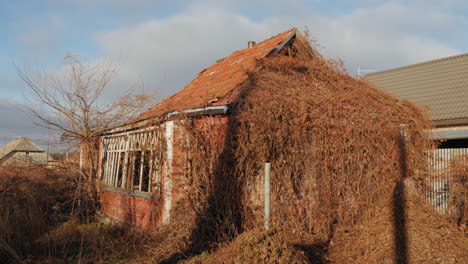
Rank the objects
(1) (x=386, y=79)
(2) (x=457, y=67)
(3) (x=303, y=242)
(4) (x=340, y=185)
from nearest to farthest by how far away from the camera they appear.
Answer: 1. (3) (x=303, y=242)
2. (4) (x=340, y=185)
3. (2) (x=457, y=67)
4. (1) (x=386, y=79)

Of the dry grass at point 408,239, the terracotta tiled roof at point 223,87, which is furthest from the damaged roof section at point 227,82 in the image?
the dry grass at point 408,239

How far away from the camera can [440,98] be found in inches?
561

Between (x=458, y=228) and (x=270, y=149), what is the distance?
135 inches

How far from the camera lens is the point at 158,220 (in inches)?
291

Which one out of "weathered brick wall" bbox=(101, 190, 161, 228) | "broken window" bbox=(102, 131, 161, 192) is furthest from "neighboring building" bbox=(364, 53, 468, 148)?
"weathered brick wall" bbox=(101, 190, 161, 228)

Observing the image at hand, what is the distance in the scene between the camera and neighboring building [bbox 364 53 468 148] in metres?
12.2

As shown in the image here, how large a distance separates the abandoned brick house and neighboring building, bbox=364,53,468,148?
18.2 feet

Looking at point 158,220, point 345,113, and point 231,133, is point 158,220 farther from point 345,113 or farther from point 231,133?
point 345,113

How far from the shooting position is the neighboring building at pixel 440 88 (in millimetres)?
12227

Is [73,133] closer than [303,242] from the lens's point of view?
No

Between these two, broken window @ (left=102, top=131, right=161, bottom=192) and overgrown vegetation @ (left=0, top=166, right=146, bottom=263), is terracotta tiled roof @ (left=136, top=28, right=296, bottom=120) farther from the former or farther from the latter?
overgrown vegetation @ (left=0, top=166, right=146, bottom=263)

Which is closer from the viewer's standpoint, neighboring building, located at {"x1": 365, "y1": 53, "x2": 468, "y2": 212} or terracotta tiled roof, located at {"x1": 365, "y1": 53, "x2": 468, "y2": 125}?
neighboring building, located at {"x1": 365, "y1": 53, "x2": 468, "y2": 212}

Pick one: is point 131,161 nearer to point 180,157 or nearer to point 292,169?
point 180,157

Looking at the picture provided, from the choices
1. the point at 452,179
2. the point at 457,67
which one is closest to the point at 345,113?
the point at 452,179
